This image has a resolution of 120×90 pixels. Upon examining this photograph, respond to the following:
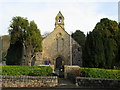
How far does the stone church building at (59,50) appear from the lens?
29672mm

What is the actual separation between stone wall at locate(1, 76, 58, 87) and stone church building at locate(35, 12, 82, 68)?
1613 cm

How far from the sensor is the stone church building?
2967 centimetres

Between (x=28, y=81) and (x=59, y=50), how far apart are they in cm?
1751

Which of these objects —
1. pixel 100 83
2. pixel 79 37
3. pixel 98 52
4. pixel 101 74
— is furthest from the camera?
pixel 79 37

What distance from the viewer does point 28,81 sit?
1300 cm

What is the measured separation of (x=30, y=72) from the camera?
45.9 feet

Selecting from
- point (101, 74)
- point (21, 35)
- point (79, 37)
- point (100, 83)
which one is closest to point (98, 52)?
point (101, 74)

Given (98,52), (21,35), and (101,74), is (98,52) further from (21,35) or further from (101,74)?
(21,35)

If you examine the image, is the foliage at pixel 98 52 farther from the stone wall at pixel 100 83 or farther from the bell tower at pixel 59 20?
the bell tower at pixel 59 20

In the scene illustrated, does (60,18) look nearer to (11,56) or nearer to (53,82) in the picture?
(11,56)

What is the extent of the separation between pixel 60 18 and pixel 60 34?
434cm

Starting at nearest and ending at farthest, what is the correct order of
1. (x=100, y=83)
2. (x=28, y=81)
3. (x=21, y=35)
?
(x=28, y=81) < (x=100, y=83) < (x=21, y=35)

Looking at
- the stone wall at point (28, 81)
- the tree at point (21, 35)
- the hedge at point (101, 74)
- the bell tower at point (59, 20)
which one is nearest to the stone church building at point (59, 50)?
the bell tower at point (59, 20)

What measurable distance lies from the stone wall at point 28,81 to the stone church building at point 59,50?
16.1 meters
